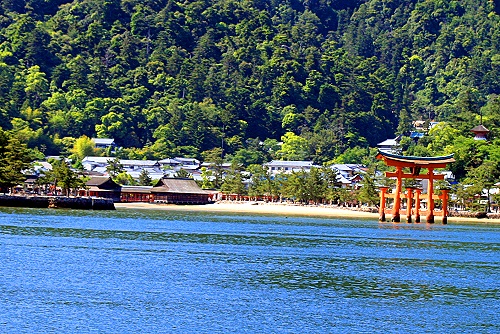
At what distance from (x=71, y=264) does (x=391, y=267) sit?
39.1 feet

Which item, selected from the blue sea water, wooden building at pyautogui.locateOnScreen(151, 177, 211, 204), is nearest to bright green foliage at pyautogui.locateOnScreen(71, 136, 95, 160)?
wooden building at pyautogui.locateOnScreen(151, 177, 211, 204)

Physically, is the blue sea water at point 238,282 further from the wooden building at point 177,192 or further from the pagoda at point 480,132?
the pagoda at point 480,132

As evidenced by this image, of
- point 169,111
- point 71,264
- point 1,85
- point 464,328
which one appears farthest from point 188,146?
point 464,328

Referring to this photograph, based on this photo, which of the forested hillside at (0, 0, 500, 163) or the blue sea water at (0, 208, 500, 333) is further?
the forested hillside at (0, 0, 500, 163)

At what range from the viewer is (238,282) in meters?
33.1

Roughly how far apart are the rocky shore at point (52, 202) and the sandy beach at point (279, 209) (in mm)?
8092

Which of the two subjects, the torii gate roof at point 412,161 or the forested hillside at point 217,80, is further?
the forested hillside at point 217,80

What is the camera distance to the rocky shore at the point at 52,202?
229 ft

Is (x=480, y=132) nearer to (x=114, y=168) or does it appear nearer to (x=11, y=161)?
(x=114, y=168)

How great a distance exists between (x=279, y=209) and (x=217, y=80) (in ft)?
228

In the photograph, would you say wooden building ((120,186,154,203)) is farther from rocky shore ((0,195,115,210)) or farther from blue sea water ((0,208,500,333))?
blue sea water ((0,208,500,333))

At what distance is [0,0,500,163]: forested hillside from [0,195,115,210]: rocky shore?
166 ft

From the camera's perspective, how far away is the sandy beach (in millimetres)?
82250

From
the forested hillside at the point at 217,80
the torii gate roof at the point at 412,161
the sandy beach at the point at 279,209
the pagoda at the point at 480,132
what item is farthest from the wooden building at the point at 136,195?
the torii gate roof at the point at 412,161
